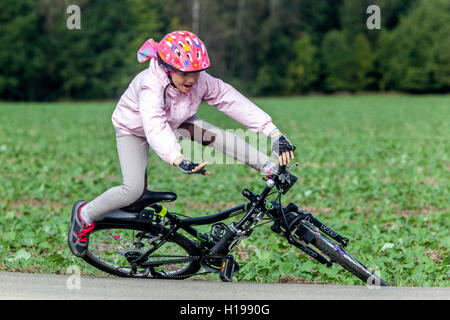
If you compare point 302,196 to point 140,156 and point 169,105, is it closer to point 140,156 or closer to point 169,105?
point 140,156

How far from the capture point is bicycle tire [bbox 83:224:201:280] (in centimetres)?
517

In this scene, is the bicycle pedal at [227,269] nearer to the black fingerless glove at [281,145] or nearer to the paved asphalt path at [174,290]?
the paved asphalt path at [174,290]

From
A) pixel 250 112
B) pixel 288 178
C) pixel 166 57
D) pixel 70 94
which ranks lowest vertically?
pixel 70 94

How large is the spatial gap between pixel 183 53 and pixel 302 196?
22.3 ft

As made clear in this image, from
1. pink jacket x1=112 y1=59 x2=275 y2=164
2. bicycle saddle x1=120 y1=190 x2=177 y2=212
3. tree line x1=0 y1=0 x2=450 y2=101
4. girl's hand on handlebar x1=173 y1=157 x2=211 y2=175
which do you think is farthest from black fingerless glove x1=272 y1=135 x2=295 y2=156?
tree line x1=0 y1=0 x2=450 y2=101

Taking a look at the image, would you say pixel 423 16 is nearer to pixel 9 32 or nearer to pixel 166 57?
pixel 9 32

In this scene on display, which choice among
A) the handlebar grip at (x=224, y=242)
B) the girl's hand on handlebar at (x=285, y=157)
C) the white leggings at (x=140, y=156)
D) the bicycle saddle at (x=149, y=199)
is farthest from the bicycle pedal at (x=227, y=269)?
the girl's hand on handlebar at (x=285, y=157)

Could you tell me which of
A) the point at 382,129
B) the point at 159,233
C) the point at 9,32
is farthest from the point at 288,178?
the point at 9,32

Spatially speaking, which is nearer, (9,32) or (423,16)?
(9,32)

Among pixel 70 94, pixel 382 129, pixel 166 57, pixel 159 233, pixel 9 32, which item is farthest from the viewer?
pixel 70 94

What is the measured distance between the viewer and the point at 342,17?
85.8m

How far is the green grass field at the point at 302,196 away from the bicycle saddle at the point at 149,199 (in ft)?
3.39

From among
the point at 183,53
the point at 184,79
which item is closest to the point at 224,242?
the point at 184,79

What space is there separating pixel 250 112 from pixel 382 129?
2196 centimetres
